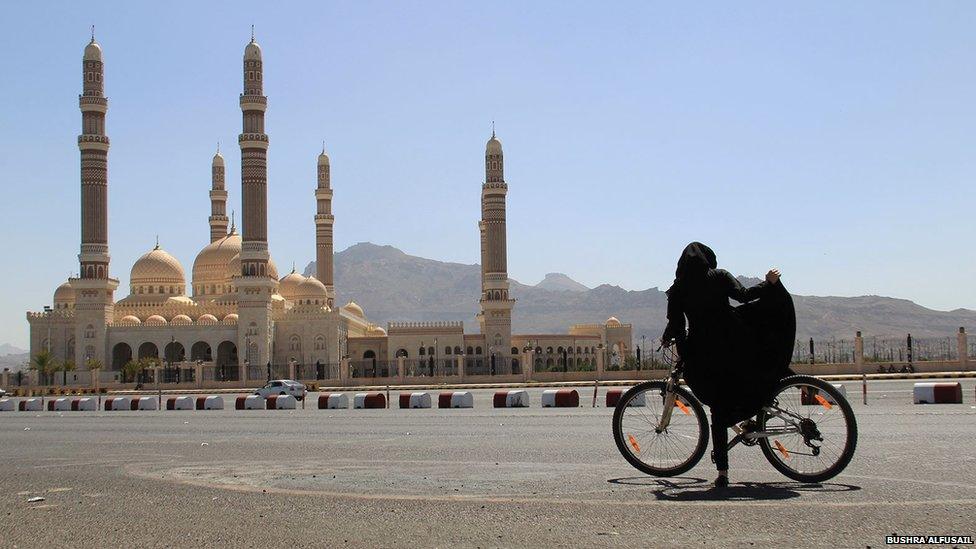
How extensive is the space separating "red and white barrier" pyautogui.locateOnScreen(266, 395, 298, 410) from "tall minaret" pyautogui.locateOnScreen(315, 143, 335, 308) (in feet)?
183

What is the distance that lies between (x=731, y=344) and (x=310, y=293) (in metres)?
71.5

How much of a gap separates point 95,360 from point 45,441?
54.1 m

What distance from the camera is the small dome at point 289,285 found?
3095 inches

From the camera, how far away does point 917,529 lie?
19.3 ft

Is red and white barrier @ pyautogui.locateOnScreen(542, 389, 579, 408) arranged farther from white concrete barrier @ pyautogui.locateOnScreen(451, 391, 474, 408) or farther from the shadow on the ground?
the shadow on the ground

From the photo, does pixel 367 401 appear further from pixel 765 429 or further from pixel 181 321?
pixel 181 321

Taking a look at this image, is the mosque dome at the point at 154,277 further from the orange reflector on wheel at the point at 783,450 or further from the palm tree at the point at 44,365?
the orange reflector on wheel at the point at 783,450

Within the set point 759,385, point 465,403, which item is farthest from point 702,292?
point 465,403

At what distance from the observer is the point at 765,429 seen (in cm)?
782

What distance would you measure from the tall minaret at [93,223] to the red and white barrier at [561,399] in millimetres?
48655

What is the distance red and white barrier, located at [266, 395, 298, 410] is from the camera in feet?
98.6

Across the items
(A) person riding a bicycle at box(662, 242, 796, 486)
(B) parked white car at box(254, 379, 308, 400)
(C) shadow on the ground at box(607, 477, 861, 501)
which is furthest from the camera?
(B) parked white car at box(254, 379, 308, 400)

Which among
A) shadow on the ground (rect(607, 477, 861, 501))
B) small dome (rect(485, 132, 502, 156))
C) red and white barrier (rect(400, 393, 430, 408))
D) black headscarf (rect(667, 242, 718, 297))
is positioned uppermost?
small dome (rect(485, 132, 502, 156))

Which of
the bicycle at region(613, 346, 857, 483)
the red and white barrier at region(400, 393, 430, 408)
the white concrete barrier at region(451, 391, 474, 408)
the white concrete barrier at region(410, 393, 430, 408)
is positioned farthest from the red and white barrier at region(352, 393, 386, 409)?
the bicycle at region(613, 346, 857, 483)
